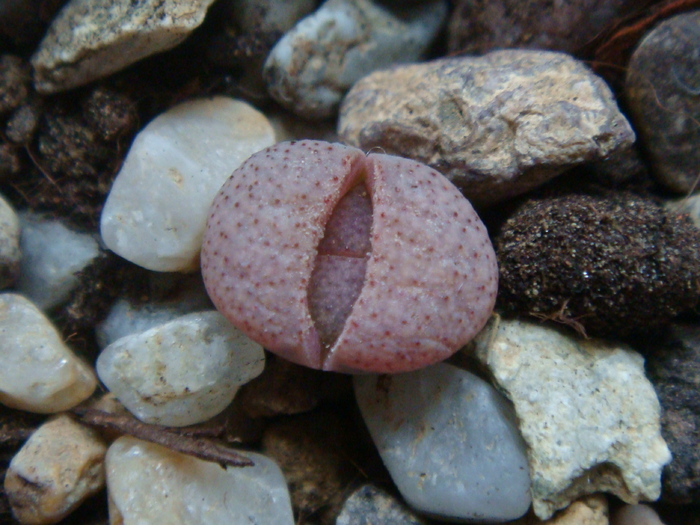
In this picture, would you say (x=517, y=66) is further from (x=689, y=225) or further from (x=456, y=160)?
(x=689, y=225)

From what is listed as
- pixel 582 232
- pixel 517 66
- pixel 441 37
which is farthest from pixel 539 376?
pixel 441 37

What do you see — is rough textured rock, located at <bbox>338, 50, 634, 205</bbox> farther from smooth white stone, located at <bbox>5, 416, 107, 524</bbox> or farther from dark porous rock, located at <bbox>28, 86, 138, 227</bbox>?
smooth white stone, located at <bbox>5, 416, 107, 524</bbox>

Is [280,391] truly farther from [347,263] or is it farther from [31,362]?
[31,362]

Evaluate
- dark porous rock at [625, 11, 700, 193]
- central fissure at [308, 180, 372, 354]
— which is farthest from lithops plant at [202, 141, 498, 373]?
dark porous rock at [625, 11, 700, 193]

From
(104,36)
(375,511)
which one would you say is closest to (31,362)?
(104,36)

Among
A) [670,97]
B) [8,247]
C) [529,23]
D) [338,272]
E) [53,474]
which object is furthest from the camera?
[529,23]

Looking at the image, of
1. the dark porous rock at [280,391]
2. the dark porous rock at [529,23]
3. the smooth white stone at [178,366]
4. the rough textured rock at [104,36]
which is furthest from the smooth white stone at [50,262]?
the dark porous rock at [529,23]
